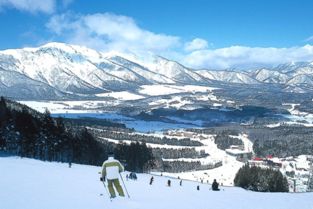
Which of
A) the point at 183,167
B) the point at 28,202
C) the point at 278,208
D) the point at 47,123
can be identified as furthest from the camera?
the point at 183,167

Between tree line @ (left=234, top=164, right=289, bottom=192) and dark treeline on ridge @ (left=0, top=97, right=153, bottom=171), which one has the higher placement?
dark treeline on ridge @ (left=0, top=97, right=153, bottom=171)

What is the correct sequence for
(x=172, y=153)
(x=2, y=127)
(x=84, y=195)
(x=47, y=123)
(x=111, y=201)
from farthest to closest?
(x=172, y=153) → (x=47, y=123) → (x=2, y=127) → (x=84, y=195) → (x=111, y=201)

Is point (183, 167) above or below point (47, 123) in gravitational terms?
below

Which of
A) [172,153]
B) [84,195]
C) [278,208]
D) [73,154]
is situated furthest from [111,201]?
[172,153]

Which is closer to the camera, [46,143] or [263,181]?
[46,143]

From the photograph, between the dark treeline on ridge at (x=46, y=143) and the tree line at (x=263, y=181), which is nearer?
the dark treeline on ridge at (x=46, y=143)

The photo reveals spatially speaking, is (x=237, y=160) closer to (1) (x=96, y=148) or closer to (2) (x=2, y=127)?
(1) (x=96, y=148)

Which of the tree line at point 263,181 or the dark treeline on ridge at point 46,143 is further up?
the dark treeline on ridge at point 46,143

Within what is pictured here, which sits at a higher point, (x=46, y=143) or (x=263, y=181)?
(x=46, y=143)

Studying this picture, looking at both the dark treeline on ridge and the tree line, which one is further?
the tree line

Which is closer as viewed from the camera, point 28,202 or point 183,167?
point 28,202

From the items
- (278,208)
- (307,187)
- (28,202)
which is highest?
(28,202)
